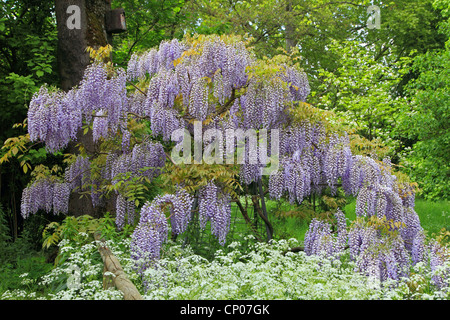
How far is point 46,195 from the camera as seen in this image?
604 cm

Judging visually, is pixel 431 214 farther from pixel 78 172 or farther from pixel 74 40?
pixel 74 40

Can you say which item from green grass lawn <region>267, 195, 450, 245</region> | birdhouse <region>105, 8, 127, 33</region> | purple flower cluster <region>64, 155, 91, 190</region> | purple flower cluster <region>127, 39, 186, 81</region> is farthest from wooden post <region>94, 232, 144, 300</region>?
birdhouse <region>105, 8, 127, 33</region>

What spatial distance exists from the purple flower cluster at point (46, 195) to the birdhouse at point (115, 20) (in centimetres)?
245

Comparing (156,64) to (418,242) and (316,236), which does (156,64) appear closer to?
(316,236)

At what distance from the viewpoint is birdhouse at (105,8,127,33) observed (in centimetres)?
665

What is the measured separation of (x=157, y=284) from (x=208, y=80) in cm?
243

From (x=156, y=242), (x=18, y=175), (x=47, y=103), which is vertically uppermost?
(x=47, y=103)

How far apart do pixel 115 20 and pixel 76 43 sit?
Result: 708 mm

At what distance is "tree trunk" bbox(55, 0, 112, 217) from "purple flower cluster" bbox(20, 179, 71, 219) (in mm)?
400

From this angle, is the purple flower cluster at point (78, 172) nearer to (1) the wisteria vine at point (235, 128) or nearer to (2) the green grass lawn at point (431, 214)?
(1) the wisteria vine at point (235, 128)

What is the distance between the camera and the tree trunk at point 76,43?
6.35 meters

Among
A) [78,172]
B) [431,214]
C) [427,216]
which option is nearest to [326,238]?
[78,172]
